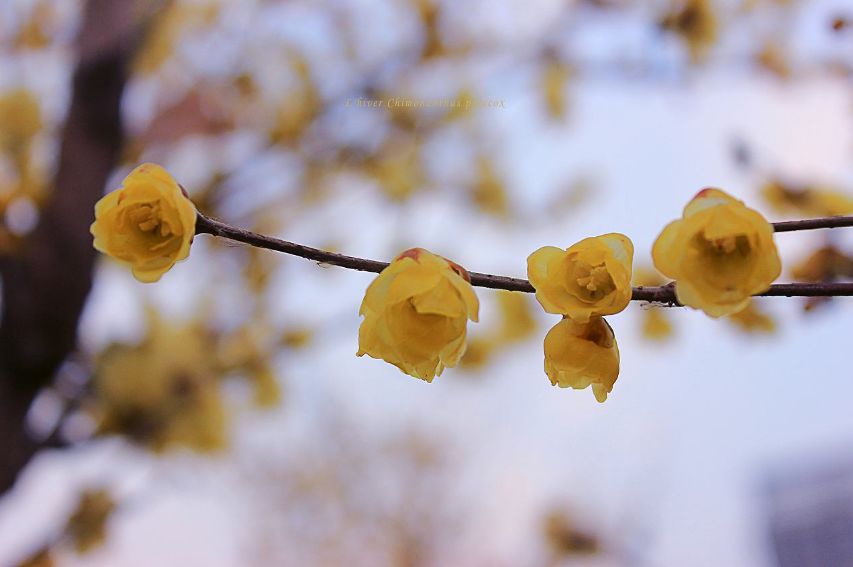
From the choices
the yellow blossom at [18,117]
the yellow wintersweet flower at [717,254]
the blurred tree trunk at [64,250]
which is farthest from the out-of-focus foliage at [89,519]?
the yellow wintersweet flower at [717,254]

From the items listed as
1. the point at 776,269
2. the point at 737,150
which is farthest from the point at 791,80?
the point at 776,269

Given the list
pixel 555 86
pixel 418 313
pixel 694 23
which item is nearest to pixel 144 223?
pixel 418 313

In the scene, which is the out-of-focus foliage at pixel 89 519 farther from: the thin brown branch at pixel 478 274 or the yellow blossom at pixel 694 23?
the yellow blossom at pixel 694 23

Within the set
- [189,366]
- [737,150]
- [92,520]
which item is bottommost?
[92,520]

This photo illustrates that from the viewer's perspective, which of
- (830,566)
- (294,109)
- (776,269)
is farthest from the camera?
(830,566)

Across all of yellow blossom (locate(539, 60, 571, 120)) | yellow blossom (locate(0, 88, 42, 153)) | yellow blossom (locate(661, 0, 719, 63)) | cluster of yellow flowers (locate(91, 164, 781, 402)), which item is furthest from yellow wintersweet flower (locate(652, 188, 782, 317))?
yellow blossom (locate(0, 88, 42, 153))

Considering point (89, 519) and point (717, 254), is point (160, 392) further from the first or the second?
point (717, 254)

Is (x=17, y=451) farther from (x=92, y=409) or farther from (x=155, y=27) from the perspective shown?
(x=155, y=27)
